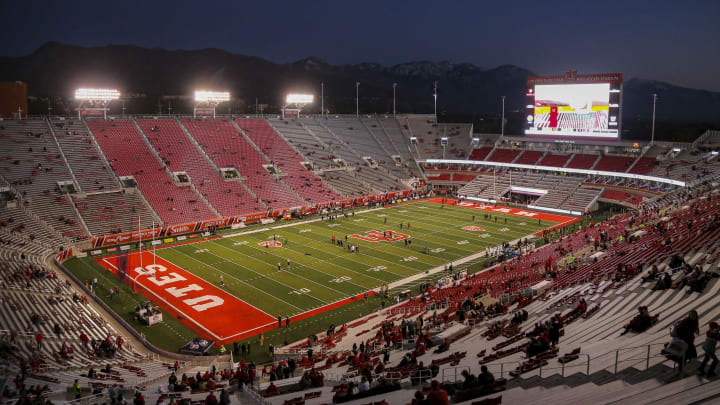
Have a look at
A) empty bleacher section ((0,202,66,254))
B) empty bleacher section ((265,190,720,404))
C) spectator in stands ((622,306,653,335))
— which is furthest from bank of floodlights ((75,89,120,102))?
spectator in stands ((622,306,653,335))

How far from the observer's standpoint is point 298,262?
33.2 metres

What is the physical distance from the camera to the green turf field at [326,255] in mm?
28141

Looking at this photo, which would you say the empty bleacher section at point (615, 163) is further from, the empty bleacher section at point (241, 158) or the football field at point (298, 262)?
the empty bleacher section at point (241, 158)

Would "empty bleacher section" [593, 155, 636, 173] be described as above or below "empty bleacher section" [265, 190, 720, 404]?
above

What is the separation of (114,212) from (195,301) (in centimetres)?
1884

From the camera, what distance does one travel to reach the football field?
25656 millimetres

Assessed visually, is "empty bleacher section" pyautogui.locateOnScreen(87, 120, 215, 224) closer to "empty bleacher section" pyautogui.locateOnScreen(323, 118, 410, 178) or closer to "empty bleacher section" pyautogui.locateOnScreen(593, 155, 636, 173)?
"empty bleacher section" pyautogui.locateOnScreen(323, 118, 410, 178)

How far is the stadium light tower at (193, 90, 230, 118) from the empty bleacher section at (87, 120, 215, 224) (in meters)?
8.47

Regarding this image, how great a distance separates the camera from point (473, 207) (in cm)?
5362

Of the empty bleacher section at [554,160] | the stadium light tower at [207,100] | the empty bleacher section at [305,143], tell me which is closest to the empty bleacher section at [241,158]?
the stadium light tower at [207,100]

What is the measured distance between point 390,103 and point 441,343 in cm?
17438

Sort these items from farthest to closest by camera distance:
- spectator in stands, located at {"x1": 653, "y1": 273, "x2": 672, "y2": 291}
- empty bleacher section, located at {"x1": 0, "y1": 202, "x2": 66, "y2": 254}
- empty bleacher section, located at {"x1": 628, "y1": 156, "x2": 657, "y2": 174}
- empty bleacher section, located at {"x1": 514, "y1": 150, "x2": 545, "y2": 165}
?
empty bleacher section, located at {"x1": 514, "y1": 150, "x2": 545, "y2": 165}, empty bleacher section, located at {"x1": 628, "y1": 156, "x2": 657, "y2": 174}, empty bleacher section, located at {"x1": 0, "y1": 202, "x2": 66, "y2": 254}, spectator in stands, located at {"x1": 653, "y1": 273, "x2": 672, "y2": 291}

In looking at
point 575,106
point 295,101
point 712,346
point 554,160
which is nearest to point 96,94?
point 295,101

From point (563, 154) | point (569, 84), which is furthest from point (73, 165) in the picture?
point (563, 154)
